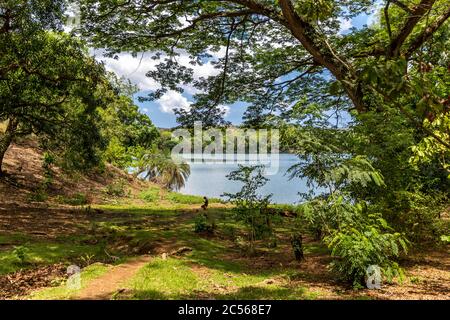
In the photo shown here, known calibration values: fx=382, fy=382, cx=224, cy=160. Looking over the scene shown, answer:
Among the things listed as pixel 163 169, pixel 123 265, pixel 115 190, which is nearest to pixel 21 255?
pixel 123 265

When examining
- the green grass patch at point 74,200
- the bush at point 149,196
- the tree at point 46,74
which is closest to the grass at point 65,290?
the tree at point 46,74

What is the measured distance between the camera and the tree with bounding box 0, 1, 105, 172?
1091 centimetres

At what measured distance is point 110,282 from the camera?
6.30 m

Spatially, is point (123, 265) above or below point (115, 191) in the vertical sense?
below

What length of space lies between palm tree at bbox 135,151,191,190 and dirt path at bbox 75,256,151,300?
26.1 meters

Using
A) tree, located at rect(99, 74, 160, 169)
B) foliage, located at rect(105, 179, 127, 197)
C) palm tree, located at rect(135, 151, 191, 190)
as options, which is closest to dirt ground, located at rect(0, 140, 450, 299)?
foliage, located at rect(105, 179, 127, 197)

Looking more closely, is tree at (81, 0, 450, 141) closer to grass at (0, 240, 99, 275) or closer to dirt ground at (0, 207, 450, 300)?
dirt ground at (0, 207, 450, 300)

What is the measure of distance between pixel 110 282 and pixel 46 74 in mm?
8615

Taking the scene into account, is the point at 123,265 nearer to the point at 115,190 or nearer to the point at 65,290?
the point at 65,290

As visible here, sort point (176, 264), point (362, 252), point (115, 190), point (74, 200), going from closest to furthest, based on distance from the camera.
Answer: point (362, 252)
point (176, 264)
point (74, 200)
point (115, 190)

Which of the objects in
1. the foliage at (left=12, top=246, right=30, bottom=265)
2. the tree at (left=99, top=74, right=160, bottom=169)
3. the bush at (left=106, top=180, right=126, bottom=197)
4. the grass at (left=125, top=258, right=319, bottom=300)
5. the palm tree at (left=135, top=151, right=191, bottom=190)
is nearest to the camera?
the grass at (left=125, top=258, right=319, bottom=300)

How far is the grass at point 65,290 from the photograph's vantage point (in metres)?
5.49

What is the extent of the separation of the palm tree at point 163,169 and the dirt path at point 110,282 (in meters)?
26.1

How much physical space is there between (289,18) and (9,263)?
930cm
